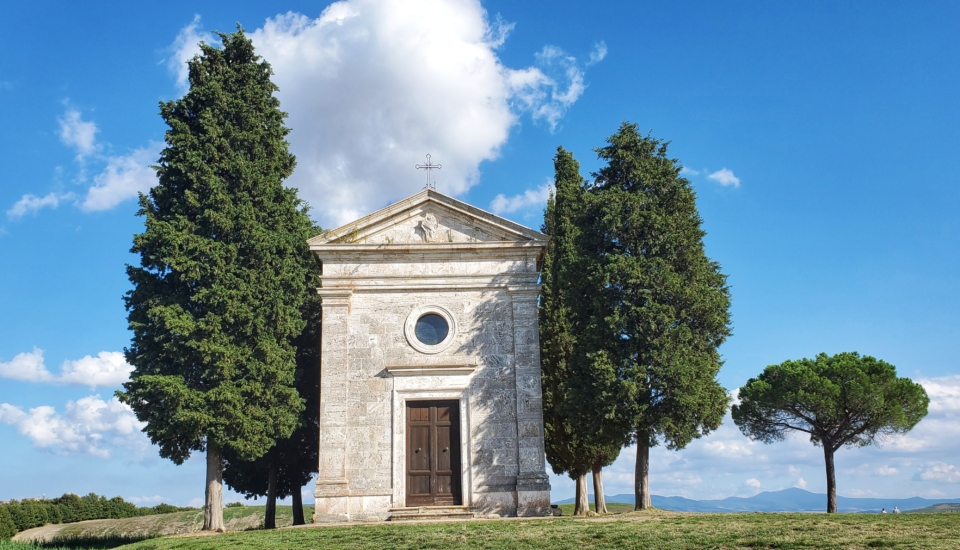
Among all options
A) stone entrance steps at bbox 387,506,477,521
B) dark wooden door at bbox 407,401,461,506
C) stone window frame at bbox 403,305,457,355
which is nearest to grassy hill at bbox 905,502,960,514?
stone entrance steps at bbox 387,506,477,521

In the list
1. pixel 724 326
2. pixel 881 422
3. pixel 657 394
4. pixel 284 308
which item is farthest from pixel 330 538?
pixel 881 422

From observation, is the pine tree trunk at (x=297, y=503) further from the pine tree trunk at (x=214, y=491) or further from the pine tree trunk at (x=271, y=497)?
the pine tree trunk at (x=214, y=491)

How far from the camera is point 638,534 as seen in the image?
1188 cm

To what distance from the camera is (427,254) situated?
19.2 metres

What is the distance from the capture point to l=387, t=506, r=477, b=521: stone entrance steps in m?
17.1

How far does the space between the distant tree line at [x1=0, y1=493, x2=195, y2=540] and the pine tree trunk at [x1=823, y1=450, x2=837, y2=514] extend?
79.6 ft

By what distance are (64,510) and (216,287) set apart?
14.7 meters

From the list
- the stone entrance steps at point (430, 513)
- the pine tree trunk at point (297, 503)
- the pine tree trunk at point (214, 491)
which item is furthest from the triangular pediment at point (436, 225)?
the pine tree trunk at point (297, 503)

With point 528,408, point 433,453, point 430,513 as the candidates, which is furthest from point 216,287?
point 528,408

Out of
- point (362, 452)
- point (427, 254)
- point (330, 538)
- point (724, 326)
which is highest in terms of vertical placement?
point (427, 254)

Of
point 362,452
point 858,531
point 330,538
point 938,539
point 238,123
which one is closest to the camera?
point 938,539

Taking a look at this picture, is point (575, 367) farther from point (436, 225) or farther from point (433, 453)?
point (436, 225)

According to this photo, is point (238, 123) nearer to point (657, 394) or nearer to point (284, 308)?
point (284, 308)

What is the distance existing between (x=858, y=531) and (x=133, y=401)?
16100 mm
